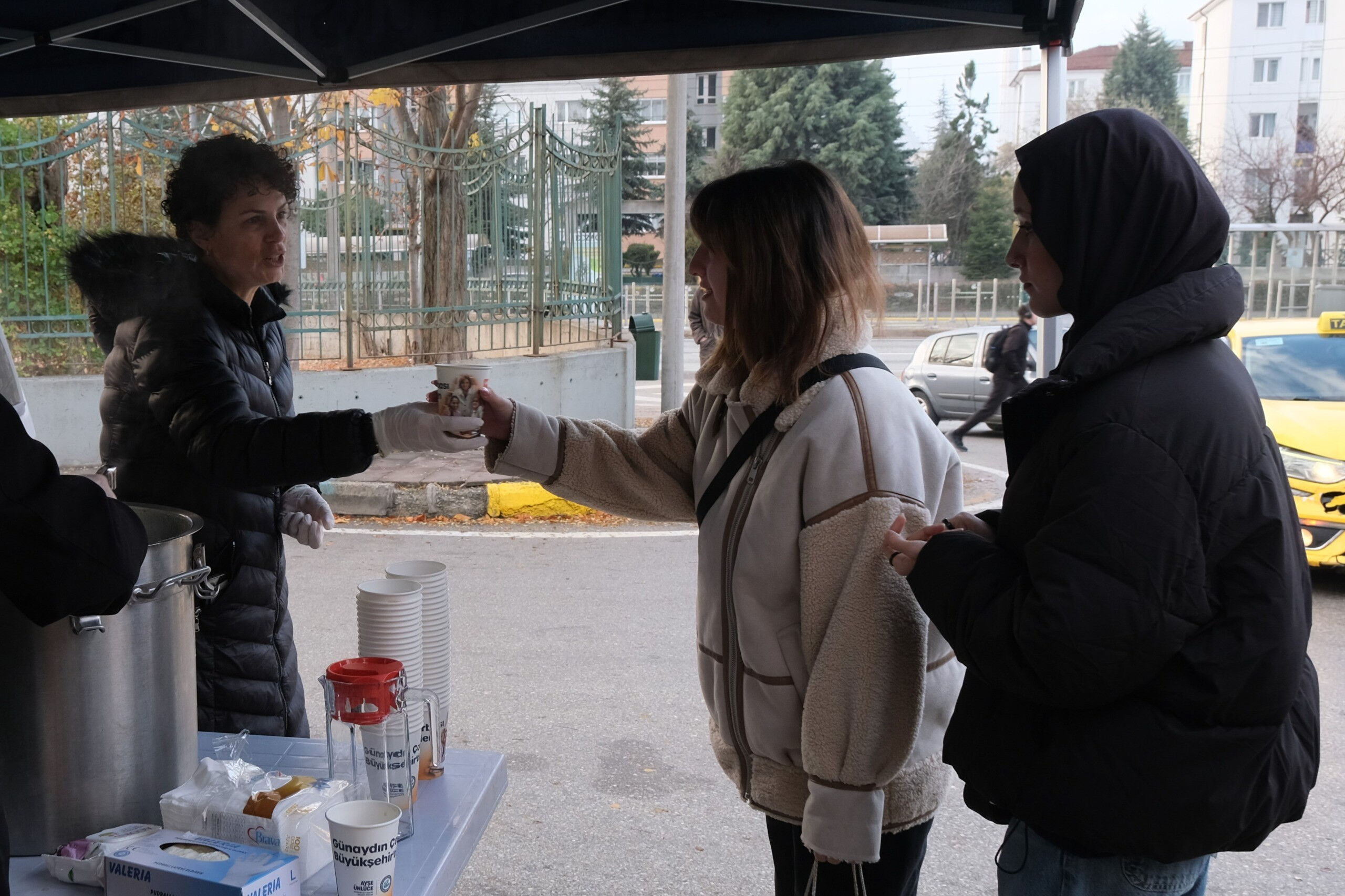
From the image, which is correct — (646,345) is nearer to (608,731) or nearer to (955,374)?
(955,374)

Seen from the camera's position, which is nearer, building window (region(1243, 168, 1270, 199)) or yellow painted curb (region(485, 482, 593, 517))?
yellow painted curb (region(485, 482, 593, 517))

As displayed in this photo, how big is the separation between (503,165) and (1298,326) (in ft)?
22.9

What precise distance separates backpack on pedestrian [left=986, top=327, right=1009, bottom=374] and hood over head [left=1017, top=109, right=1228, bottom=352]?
1078 centimetres

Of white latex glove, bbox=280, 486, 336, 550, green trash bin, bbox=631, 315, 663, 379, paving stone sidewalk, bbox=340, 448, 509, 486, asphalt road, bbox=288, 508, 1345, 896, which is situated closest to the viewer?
white latex glove, bbox=280, 486, 336, 550

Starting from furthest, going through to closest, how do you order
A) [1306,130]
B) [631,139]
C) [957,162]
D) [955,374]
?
[957,162]
[631,139]
[1306,130]
[955,374]

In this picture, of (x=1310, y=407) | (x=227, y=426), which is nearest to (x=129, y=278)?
(x=227, y=426)

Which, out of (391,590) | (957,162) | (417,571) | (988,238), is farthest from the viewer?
(957,162)

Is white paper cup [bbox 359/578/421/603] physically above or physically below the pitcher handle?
above

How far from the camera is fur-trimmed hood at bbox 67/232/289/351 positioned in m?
2.34

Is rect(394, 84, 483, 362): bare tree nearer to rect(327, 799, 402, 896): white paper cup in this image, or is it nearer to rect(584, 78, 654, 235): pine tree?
rect(327, 799, 402, 896): white paper cup

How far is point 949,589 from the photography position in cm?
165

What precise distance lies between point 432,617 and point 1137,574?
4.03 ft

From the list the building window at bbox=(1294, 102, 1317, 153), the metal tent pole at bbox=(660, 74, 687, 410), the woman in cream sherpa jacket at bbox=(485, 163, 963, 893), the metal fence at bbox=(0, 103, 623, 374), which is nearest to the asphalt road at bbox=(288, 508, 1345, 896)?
the woman in cream sherpa jacket at bbox=(485, 163, 963, 893)

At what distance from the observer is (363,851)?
1376 mm
